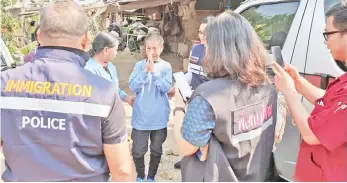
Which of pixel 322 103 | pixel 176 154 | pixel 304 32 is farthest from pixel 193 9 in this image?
pixel 322 103

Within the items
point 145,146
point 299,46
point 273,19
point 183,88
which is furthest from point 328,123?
point 145,146

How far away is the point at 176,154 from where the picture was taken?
14.9 ft

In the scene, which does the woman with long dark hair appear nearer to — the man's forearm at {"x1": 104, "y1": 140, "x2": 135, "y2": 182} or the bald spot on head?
the man's forearm at {"x1": 104, "y1": 140, "x2": 135, "y2": 182}

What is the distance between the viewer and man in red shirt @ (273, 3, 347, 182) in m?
1.52

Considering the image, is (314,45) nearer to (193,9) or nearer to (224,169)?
(224,169)

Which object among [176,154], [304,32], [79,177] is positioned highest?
[304,32]

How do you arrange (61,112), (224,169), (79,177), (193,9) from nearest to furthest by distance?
(61,112) → (79,177) → (224,169) → (193,9)

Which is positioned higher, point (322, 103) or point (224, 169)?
point (322, 103)

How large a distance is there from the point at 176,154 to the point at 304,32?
2.50 meters

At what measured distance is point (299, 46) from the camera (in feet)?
8.39

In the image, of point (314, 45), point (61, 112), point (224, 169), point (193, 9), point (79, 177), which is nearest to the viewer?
point (61, 112)

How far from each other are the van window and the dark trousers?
51.3 inches

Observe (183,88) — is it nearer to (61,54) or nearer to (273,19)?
(61,54)

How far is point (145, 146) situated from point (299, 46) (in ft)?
5.56
